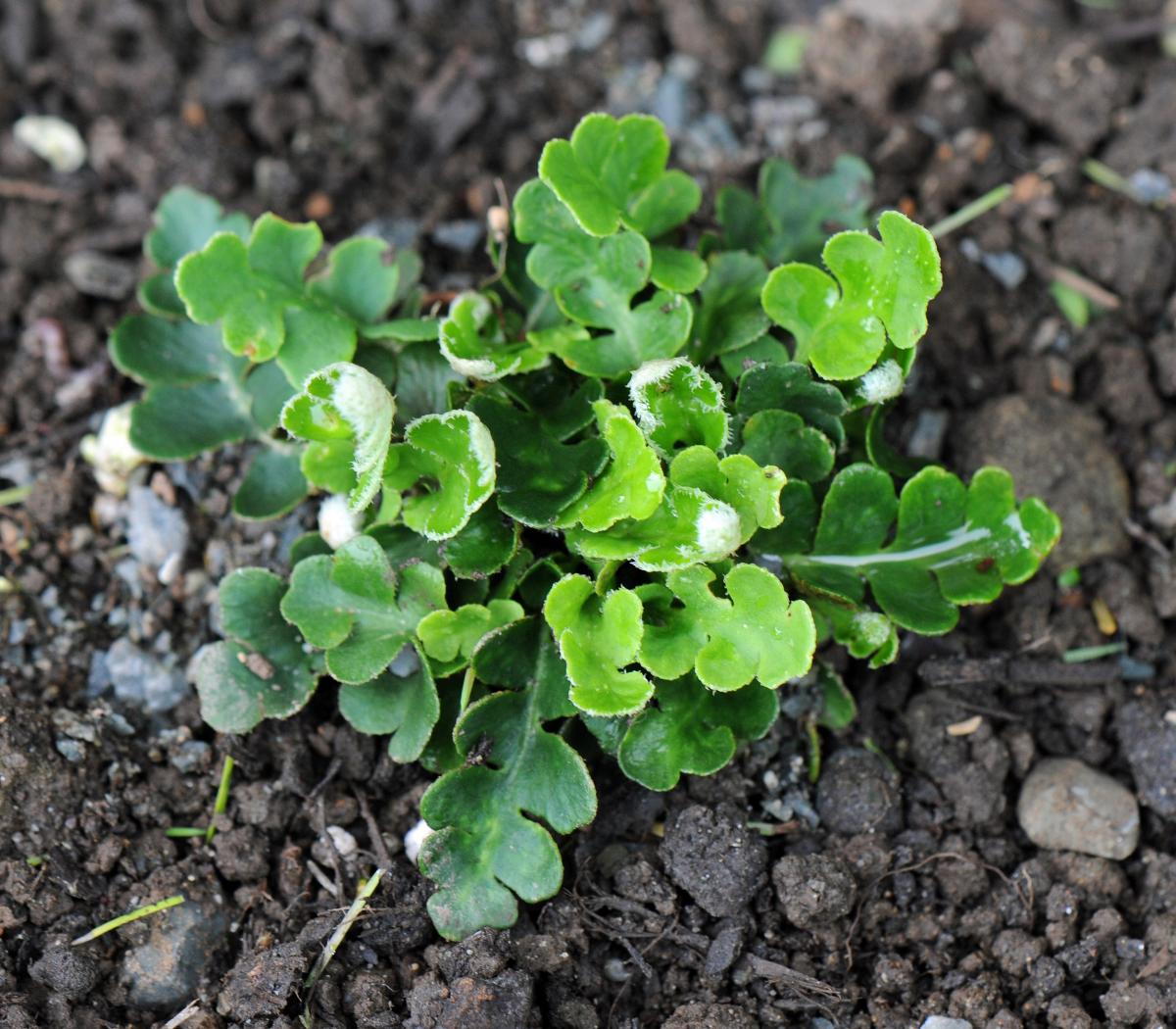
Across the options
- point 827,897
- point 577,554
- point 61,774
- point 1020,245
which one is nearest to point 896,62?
point 1020,245

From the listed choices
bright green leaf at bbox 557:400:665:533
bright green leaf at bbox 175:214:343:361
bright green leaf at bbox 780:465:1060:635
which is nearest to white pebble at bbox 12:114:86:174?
bright green leaf at bbox 175:214:343:361

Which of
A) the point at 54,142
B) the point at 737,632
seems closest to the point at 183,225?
the point at 54,142

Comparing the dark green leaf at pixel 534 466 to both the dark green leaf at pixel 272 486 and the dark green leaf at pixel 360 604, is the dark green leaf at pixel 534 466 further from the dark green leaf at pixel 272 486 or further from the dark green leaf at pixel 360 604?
the dark green leaf at pixel 272 486

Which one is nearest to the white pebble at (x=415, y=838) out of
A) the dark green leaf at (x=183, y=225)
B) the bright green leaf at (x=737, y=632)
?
the bright green leaf at (x=737, y=632)

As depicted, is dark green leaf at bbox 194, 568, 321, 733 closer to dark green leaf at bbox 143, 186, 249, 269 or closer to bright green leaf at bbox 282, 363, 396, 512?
bright green leaf at bbox 282, 363, 396, 512

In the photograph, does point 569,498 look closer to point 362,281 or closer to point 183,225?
point 362,281
